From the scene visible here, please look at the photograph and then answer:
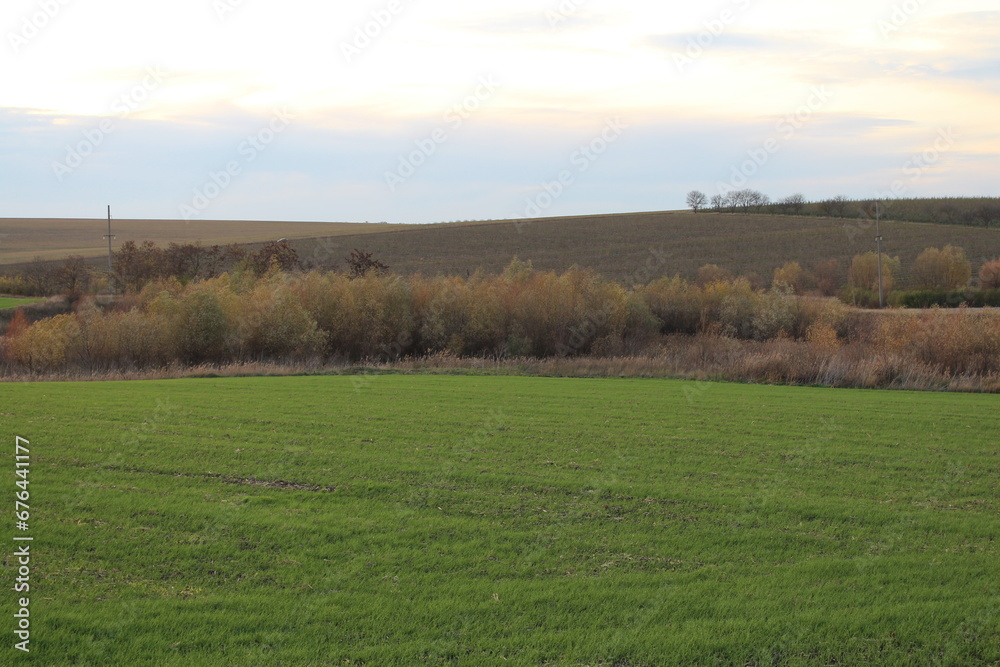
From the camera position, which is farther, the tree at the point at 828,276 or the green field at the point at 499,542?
the tree at the point at 828,276

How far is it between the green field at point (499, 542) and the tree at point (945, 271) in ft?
Result: 210

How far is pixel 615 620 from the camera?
22.6ft

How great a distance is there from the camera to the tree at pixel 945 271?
7100cm

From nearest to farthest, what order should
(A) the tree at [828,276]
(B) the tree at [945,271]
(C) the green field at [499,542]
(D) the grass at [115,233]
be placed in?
(C) the green field at [499,542], (A) the tree at [828,276], (B) the tree at [945,271], (D) the grass at [115,233]

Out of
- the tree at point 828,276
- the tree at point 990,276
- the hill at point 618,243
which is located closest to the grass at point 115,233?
the hill at point 618,243

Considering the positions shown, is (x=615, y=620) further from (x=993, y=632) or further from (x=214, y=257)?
(x=214, y=257)

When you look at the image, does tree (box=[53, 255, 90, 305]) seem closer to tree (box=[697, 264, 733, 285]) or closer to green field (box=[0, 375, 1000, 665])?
tree (box=[697, 264, 733, 285])

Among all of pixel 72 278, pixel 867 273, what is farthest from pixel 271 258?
pixel 867 273

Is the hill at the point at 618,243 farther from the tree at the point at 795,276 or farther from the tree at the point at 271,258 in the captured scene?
the tree at the point at 271,258

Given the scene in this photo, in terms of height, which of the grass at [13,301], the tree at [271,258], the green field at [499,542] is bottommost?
the green field at [499,542]

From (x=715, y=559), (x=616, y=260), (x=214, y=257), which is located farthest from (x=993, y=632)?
(x=616, y=260)

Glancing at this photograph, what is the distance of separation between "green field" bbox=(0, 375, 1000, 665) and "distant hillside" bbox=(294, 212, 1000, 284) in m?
60.6

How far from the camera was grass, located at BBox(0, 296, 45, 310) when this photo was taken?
180 feet

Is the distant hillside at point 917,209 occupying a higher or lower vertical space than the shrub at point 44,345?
higher
